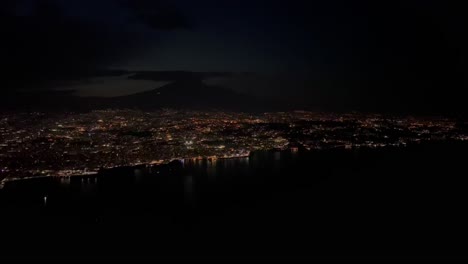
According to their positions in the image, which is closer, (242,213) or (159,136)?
(242,213)

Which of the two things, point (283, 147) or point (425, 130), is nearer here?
point (283, 147)

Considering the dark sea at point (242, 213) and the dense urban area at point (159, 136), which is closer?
the dark sea at point (242, 213)

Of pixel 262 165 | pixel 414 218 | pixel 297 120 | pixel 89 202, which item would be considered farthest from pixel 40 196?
pixel 297 120

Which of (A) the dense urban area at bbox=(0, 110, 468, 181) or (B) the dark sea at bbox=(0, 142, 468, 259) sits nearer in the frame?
(B) the dark sea at bbox=(0, 142, 468, 259)

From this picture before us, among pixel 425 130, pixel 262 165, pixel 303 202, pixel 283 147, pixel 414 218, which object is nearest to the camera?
pixel 414 218

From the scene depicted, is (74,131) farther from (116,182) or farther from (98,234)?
(98,234)
